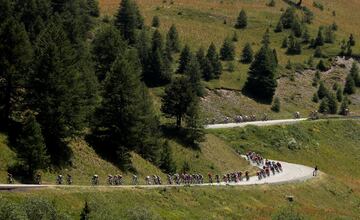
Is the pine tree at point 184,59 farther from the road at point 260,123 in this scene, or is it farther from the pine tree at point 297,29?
the pine tree at point 297,29

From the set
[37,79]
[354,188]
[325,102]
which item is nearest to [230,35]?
[325,102]

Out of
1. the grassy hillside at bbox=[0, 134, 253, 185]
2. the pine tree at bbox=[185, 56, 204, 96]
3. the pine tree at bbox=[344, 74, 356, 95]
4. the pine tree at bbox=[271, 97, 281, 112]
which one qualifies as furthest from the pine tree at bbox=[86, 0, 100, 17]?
the pine tree at bbox=[344, 74, 356, 95]

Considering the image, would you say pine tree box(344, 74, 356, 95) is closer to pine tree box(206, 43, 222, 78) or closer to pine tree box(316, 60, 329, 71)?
pine tree box(316, 60, 329, 71)

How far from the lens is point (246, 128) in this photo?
347ft

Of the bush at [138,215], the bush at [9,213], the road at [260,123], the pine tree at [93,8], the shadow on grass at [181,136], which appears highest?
the bush at [9,213]

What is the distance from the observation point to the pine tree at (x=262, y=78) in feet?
408

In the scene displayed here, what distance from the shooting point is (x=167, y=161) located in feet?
257

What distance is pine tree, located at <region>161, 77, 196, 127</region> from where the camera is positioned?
8856 cm

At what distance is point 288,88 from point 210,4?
48986 millimetres

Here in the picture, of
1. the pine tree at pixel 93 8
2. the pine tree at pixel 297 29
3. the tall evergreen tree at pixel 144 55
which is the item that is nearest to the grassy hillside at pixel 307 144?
the tall evergreen tree at pixel 144 55

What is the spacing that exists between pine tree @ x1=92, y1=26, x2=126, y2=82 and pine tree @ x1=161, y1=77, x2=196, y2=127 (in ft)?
30.3

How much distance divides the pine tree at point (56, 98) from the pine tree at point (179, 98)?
80.6ft

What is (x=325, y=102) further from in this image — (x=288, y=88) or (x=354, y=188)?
(x=354, y=188)

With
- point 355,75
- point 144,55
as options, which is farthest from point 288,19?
point 144,55
